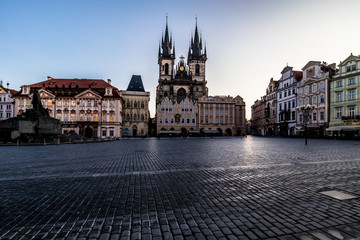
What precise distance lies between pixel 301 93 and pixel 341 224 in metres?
48.3

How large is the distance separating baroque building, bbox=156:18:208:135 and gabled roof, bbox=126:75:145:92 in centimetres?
817

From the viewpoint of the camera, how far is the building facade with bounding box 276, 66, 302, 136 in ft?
Result: 151

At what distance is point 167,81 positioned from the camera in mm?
77875

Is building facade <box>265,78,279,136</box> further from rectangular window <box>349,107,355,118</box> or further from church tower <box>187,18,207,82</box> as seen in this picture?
church tower <box>187,18,207,82</box>

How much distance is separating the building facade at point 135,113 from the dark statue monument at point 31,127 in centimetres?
3492

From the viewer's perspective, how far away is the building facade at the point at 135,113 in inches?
2323

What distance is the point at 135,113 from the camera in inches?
2334

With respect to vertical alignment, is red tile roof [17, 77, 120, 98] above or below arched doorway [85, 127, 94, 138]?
above

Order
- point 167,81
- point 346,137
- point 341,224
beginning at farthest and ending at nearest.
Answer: point 167,81, point 346,137, point 341,224

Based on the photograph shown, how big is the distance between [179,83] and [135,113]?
2589cm

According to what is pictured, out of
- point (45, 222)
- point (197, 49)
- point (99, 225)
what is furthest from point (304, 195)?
point (197, 49)

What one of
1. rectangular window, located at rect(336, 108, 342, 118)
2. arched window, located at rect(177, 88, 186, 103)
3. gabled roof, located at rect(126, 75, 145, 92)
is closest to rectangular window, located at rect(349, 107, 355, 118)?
rectangular window, located at rect(336, 108, 342, 118)

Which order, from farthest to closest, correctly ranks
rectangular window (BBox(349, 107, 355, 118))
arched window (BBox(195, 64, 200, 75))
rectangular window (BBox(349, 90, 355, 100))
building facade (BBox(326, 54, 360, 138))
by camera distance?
arched window (BBox(195, 64, 200, 75)), rectangular window (BBox(349, 90, 355, 100)), rectangular window (BBox(349, 107, 355, 118)), building facade (BBox(326, 54, 360, 138))

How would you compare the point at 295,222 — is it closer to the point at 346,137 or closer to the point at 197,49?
the point at 346,137
